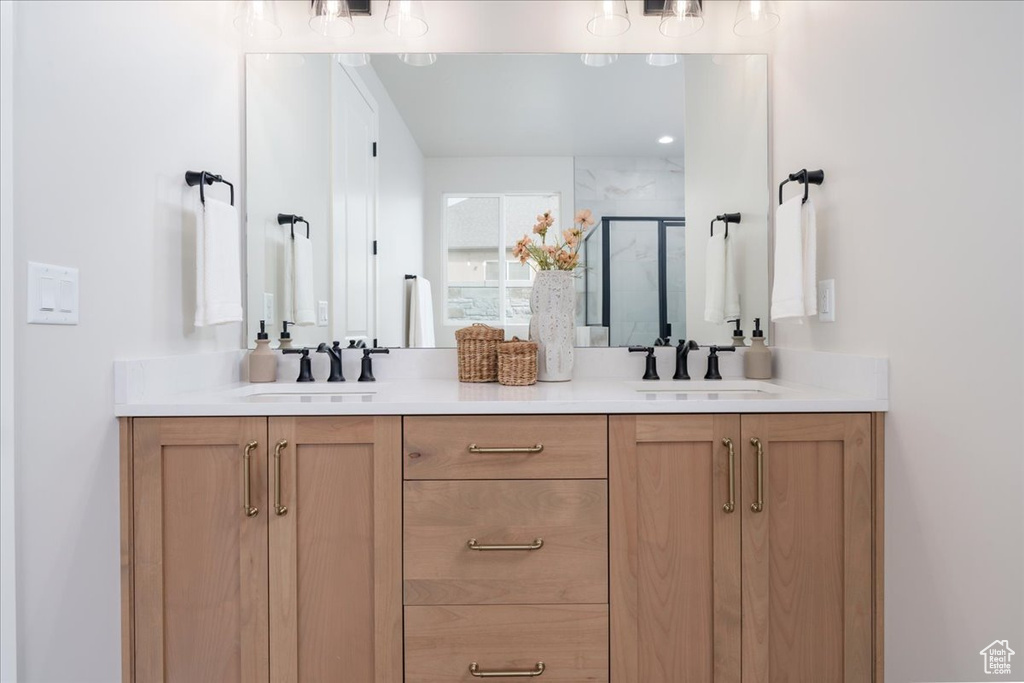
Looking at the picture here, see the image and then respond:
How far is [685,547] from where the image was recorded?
137 cm

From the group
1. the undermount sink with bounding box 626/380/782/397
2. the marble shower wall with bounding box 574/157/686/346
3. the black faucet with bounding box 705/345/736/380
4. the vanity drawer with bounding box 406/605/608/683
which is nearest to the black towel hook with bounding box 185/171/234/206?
the marble shower wall with bounding box 574/157/686/346

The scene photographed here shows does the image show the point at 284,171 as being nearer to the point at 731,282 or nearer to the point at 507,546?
the point at 507,546

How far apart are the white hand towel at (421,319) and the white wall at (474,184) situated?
0.02m

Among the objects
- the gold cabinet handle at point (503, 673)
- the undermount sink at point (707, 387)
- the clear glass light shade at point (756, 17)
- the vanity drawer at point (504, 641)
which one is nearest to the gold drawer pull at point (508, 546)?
the vanity drawer at point (504, 641)

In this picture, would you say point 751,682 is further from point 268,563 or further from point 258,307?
point 258,307

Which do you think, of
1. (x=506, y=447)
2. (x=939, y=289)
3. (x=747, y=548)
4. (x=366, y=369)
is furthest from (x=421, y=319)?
(x=939, y=289)

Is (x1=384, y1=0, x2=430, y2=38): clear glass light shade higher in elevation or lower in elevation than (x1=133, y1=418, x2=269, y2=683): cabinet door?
higher

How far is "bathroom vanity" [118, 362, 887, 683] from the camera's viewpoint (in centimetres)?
135

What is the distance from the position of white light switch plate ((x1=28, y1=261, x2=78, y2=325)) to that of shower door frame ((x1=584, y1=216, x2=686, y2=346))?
1.40 meters

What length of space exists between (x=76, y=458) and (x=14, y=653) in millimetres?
361

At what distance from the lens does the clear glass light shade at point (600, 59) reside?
1979mm

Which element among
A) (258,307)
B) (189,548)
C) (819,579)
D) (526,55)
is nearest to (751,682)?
(819,579)

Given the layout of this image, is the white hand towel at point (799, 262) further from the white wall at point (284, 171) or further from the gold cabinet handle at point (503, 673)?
the white wall at point (284, 171)

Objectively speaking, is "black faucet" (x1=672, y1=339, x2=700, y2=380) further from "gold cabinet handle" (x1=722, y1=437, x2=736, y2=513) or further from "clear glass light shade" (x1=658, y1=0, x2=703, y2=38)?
"clear glass light shade" (x1=658, y1=0, x2=703, y2=38)
